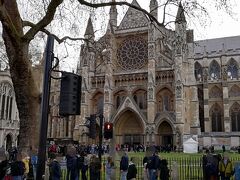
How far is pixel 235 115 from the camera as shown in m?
47.9

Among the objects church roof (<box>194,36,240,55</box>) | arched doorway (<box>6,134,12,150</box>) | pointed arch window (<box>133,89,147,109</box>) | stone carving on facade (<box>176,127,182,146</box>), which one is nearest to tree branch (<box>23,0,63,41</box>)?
stone carving on facade (<box>176,127,182,146</box>)

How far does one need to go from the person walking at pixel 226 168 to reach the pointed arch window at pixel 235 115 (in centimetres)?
3850

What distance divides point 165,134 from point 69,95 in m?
33.7

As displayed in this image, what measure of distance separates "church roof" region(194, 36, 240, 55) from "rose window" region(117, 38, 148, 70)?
17.4 meters

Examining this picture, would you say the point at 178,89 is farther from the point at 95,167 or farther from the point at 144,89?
the point at 95,167

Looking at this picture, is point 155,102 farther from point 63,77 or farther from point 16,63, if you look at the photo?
point 63,77

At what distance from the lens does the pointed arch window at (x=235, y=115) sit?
156ft

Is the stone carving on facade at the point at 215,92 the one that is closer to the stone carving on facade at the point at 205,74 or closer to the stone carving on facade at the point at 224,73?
the stone carving on facade at the point at 205,74

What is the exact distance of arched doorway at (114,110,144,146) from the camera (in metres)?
38.8

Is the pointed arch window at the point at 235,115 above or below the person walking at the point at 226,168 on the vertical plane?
above

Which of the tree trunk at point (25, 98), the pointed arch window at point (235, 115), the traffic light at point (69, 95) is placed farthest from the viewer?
the pointed arch window at point (235, 115)

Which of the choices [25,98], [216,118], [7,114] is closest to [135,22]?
[216,118]

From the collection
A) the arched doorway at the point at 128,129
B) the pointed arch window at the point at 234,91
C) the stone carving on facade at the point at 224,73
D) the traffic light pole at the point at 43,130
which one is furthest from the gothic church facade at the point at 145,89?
the traffic light pole at the point at 43,130

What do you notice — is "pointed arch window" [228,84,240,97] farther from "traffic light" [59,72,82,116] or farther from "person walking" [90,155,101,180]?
"traffic light" [59,72,82,116]
